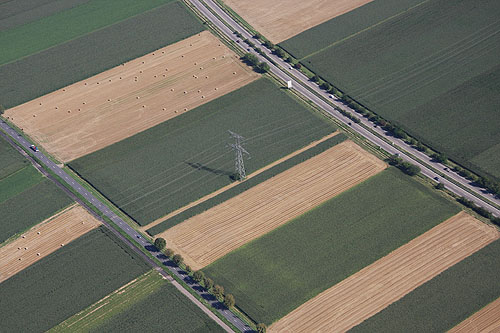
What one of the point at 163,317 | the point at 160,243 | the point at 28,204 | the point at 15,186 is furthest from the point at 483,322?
the point at 15,186

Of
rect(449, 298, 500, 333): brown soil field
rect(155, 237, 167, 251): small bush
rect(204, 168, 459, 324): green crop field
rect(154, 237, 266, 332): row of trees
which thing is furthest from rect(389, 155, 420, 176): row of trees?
rect(155, 237, 167, 251): small bush

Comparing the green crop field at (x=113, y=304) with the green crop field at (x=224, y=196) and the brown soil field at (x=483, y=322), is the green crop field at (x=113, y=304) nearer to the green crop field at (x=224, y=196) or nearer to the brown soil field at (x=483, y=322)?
the green crop field at (x=224, y=196)

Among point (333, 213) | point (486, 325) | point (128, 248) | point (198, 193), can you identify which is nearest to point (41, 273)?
point (128, 248)

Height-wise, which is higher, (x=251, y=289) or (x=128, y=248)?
(x=128, y=248)

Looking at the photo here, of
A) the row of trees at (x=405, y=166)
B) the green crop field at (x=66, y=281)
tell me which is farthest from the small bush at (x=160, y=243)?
the row of trees at (x=405, y=166)

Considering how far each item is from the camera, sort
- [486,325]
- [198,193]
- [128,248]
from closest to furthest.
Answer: [486,325] → [128,248] → [198,193]

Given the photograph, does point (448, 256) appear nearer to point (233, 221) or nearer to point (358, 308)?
point (358, 308)
